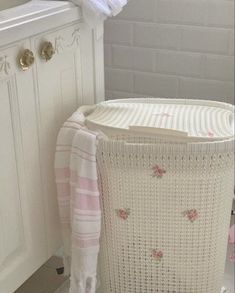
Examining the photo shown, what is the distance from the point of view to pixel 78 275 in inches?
52.1

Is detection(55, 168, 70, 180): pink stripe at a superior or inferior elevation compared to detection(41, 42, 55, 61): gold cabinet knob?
inferior

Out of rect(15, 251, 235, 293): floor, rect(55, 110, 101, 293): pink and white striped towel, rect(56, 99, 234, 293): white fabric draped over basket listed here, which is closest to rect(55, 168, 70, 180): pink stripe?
rect(55, 110, 101, 293): pink and white striped towel

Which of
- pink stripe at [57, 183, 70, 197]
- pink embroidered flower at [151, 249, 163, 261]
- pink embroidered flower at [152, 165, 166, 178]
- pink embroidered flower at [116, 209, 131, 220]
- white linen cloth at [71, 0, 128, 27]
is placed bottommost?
pink embroidered flower at [151, 249, 163, 261]

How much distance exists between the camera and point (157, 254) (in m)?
1.34

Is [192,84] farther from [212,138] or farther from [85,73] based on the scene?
[212,138]

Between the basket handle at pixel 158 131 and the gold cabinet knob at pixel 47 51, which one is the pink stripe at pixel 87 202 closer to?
the basket handle at pixel 158 131

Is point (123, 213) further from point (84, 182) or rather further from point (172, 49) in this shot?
point (172, 49)

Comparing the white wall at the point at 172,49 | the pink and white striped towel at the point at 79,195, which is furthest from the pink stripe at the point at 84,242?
the white wall at the point at 172,49

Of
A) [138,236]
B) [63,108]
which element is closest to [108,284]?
[138,236]

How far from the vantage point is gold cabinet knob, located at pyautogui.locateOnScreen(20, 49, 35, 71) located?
3.79ft

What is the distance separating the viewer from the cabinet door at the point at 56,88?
1.27 meters

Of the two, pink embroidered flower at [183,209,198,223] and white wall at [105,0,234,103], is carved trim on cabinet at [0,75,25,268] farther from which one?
white wall at [105,0,234,103]

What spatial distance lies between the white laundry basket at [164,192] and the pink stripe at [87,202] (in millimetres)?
46

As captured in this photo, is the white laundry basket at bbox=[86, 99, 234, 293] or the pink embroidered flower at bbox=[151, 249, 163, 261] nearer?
the white laundry basket at bbox=[86, 99, 234, 293]
